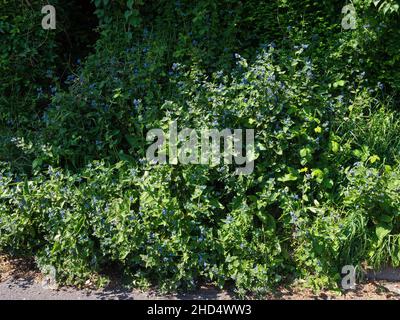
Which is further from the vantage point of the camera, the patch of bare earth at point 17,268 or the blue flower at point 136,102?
the blue flower at point 136,102

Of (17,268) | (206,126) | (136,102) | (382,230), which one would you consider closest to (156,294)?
(17,268)

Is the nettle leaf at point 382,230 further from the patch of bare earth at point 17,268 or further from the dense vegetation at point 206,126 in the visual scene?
the patch of bare earth at point 17,268

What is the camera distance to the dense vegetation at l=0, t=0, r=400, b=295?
3938mm

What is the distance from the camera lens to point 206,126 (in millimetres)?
4277

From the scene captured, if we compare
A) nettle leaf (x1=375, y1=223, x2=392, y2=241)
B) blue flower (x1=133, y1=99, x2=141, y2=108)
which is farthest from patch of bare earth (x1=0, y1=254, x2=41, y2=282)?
nettle leaf (x1=375, y1=223, x2=392, y2=241)

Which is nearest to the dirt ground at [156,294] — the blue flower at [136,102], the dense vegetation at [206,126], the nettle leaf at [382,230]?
the dense vegetation at [206,126]

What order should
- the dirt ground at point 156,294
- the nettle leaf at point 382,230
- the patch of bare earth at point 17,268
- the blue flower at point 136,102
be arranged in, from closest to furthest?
1. the dirt ground at point 156,294
2. the nettle leaf at point 382,230
3. the patch of bare earth at point 17,268
4. the blue flower at point 136,102

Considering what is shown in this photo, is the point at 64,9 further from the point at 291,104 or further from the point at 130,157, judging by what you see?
the point at 291,104

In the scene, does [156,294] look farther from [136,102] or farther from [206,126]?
[136,102]

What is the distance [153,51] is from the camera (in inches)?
198

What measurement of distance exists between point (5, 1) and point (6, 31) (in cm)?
30

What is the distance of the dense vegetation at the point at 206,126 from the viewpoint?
12.9 ft

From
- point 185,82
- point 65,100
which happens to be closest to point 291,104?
point 185,82

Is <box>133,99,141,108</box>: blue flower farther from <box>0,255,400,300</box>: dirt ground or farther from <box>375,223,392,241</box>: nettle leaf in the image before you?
<box>375,223,392,241</box>: nettle leaf
